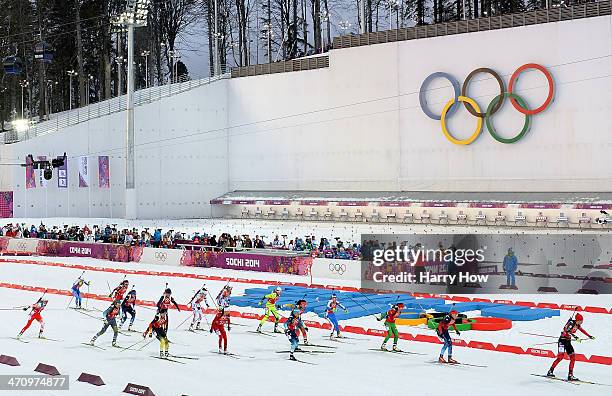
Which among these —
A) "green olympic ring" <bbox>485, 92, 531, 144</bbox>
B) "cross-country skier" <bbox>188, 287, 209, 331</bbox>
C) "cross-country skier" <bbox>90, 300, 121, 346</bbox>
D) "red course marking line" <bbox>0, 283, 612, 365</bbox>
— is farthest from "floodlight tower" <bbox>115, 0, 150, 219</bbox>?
"cross-country skier" <bbox>90, 300, 121, 346</bbox>

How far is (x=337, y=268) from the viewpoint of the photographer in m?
35.7

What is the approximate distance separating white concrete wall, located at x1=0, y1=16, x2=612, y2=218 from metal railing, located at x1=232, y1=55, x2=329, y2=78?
1.93 ft

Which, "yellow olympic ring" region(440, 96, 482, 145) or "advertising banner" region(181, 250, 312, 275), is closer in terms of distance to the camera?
"advertising banner" region(181, 250, 312, 275)

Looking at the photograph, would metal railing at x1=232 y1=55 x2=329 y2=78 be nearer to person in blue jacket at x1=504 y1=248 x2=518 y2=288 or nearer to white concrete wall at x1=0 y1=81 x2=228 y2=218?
white concrete wall at x1=0 y1=81 x2=228 y2=218

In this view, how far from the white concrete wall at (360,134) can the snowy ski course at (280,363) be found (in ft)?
78.8

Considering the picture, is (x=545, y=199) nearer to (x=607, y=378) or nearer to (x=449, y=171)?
(x=449, y=171)

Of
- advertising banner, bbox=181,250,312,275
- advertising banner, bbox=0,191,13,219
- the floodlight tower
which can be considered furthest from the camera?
advertising banner, bbox=0,191,13,219

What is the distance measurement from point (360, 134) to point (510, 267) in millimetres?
27033

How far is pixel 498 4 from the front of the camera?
72.6 m

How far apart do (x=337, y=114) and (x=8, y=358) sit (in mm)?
40648

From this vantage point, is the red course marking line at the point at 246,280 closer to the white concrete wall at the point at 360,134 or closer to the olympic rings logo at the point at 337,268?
the olympic rings logo at the point at 337,268

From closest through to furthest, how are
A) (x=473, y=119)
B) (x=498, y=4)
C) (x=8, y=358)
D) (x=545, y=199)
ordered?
(x=8, y=358) → (x=545, y=199) → (x=473, y=119) → (x=498, y=4)

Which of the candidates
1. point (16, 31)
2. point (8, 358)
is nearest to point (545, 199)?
point (8, 358)

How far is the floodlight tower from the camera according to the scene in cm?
5456
